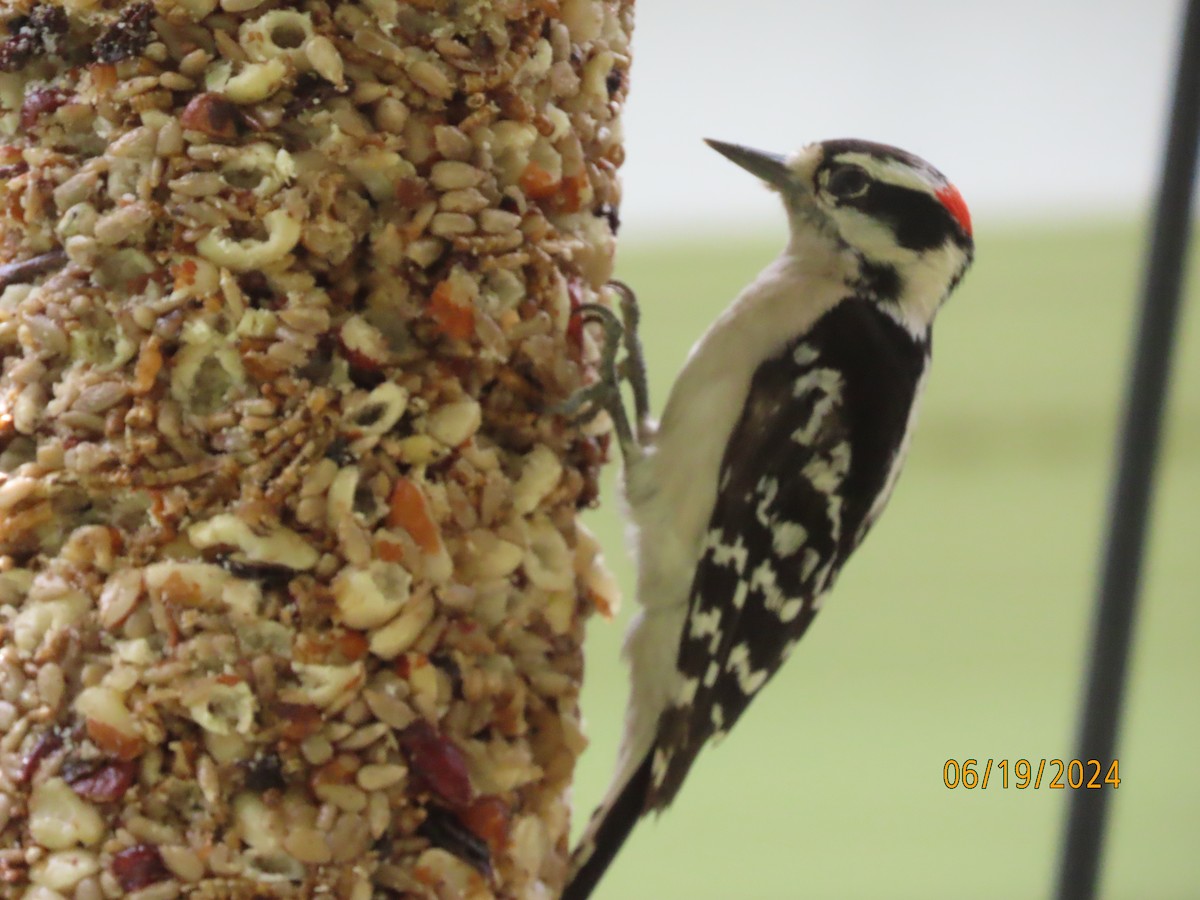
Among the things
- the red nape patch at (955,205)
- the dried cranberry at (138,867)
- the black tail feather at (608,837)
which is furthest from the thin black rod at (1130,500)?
the dried cranberry at (138,867)

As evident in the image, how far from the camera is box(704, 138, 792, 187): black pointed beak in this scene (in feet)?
4.16

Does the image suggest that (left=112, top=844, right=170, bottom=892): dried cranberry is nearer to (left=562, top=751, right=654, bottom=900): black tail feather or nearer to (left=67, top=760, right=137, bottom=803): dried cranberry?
(left=67, top=760, right=137, bottom=803): dried cranberry

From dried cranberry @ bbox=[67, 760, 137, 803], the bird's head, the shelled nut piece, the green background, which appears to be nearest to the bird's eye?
the bird's head

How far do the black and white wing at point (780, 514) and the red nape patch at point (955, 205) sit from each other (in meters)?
0.14

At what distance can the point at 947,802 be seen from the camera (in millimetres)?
2545

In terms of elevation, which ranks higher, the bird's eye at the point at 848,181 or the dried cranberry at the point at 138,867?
the bird's eye at the point at 848,181

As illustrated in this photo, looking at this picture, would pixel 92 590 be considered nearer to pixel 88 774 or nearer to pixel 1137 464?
pixel 88 774

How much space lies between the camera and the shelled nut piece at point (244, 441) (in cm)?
82

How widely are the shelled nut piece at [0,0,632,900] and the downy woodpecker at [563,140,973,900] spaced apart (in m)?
0.28

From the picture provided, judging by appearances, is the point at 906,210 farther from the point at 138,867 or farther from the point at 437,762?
the point at 138,867

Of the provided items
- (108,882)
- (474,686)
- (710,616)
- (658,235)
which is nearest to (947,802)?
(658,235)

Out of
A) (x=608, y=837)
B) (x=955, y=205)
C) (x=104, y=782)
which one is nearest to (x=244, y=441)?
(x=104, y=782)

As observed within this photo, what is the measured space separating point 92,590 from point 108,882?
19 centimetres

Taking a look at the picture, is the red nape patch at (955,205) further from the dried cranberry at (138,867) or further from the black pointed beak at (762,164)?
the dried cranberry at (138,867)
